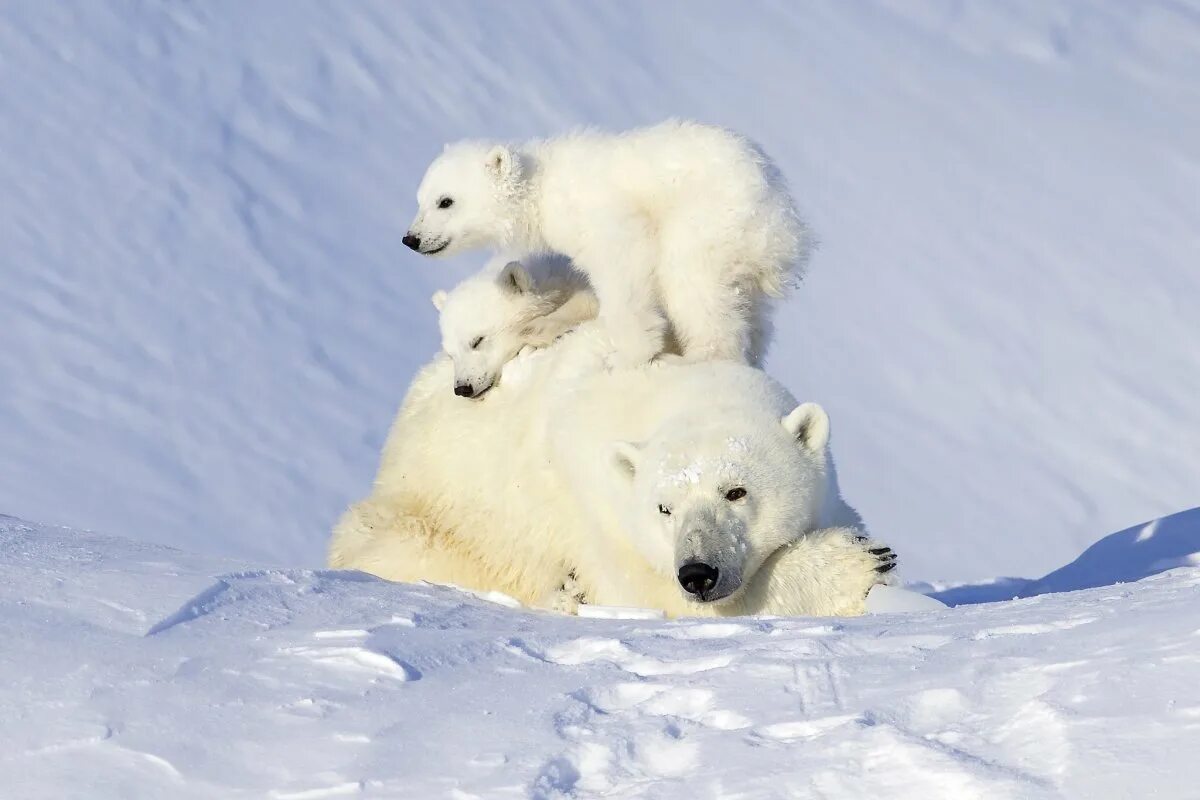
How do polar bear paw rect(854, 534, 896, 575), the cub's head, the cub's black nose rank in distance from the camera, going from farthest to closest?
the cub's head, polar bear paw rect(854, 534, 896, 575), the cub's black nose

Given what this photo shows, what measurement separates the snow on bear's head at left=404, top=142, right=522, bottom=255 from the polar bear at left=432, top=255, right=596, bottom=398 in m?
0.30

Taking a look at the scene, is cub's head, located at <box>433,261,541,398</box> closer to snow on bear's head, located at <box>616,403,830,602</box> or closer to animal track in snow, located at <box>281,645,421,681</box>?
snow on bear's head, located at <box>616,403,830,602</box>

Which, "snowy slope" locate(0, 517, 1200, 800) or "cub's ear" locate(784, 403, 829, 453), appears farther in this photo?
"cub's ear" locate(784, 403, 829, 453)

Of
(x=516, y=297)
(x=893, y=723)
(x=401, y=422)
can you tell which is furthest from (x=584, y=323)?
(x=893, y=723)

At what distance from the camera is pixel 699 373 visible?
193 inches

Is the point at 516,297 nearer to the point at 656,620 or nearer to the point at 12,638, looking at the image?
the point at 656,620

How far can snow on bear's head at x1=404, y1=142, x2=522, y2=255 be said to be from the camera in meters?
6.19

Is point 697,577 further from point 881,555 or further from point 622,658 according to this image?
point 622,658

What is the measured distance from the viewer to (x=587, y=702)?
2.73m

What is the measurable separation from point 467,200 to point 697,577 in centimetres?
261

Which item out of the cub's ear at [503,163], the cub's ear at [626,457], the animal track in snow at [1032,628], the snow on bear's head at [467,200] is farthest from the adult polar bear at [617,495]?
the animal track in snow at [1032,628]

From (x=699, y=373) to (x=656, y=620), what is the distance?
120cm

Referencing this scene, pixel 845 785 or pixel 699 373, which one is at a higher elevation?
pixel 699 373

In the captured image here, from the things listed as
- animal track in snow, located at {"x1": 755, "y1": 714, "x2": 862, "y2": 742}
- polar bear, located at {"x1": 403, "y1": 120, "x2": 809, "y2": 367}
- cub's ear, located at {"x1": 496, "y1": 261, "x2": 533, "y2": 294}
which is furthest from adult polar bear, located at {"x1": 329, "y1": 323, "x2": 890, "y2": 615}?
animal track in snow, located at {"x1": 755, "y1": 714, "x2": 862, "y2": 742}
